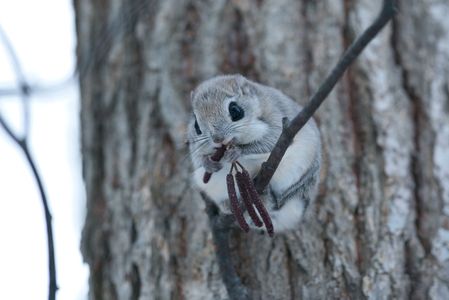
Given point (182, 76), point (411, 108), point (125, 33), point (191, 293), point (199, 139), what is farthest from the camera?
point (125, 33)

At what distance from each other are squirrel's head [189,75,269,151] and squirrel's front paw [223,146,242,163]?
0.21ft

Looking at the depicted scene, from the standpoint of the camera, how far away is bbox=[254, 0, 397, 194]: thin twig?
5.79ft

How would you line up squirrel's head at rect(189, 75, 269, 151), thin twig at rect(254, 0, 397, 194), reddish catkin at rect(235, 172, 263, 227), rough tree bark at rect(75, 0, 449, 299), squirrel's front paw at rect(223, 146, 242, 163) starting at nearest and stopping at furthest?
thin twig at rect(254, 0, 397, 194) → reddish catkin at rect(235, 172, 263, 227) → squirrel's front paw at rect(223, 146, 242, 163) → squirrel's head at rect(189, 75, 269, 151) → rough tree bark at rect(75, 0, 449, 299)

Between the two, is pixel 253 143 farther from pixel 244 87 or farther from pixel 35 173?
pixel 35 173

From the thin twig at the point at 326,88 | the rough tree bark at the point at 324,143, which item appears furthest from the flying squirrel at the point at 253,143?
the thin twig at the point at 326,88

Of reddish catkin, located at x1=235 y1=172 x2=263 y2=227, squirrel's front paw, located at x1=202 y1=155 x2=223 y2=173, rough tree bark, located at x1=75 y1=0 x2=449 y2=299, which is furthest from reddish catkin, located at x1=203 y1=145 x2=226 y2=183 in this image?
rough tree bark, located at x1=75 y1=0 x2=449 y2=299

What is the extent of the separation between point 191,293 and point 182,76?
105 centimetres

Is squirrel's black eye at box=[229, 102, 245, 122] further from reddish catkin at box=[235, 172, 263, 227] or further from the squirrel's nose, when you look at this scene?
reddish catkin at box=[235, 172, 263, 227]

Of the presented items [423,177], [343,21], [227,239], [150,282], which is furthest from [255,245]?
[343,21]

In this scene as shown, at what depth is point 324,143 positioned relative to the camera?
3.36m

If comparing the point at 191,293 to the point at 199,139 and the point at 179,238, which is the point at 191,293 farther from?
the point at 199,139

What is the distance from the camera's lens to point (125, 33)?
12.8 feet

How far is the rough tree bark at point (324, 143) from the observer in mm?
3066

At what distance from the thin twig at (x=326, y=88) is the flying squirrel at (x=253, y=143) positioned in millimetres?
383
